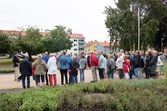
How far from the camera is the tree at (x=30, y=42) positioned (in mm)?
39562

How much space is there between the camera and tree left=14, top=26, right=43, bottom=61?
39.6 metres

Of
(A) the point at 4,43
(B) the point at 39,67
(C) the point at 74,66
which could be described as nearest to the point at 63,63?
(C) the point at 74,66

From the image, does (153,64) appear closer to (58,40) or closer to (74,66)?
(74,66)

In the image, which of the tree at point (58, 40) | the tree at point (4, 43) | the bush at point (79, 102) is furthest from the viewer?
the tree at point (58, 40)

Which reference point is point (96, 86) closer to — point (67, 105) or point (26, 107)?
point (67, 105)

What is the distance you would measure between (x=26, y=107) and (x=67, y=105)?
48.3 inches

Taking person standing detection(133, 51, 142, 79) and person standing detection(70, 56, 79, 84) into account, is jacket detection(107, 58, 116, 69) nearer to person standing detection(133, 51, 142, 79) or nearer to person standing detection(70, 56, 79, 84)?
person standing detection(133, 51, 142, 79)

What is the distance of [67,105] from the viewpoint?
6074 millimetres

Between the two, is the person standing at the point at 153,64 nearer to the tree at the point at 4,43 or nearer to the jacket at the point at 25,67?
the jacket at the point at 25,67

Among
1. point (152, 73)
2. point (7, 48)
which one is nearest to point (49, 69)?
point (152, 73)

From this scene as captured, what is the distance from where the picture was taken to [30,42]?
40.5m

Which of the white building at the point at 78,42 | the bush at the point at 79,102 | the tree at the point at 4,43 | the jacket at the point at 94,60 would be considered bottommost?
the bush at the point at 79,102

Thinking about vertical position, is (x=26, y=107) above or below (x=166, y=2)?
below

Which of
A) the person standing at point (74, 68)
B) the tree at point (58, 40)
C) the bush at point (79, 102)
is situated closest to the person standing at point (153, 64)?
the person standing at point (74, 68)
